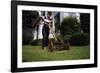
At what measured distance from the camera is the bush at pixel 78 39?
1.78 meters

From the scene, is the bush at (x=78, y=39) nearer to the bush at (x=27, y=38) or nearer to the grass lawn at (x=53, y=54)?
the grass lawn at (x=53, y=54)

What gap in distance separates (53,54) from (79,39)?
0.29 meters

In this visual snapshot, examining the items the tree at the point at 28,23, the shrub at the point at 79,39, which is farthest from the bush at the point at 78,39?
the tree at the point at 28,23

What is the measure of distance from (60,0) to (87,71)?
27.5 inches

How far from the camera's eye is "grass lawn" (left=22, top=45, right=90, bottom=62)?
64.9 inches

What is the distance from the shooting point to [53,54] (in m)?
1.72

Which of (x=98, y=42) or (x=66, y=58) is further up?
(x=98, y=42)

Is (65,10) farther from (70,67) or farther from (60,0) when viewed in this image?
(70,67)

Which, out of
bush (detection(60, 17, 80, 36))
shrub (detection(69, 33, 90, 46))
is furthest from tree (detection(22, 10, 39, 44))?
shrub (detection(69, 33, 90, 46))

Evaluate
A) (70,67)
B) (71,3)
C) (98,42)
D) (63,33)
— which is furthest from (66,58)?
(71,3)

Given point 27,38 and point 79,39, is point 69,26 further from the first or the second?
point 27,38

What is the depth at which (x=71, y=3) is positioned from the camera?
1.78 m

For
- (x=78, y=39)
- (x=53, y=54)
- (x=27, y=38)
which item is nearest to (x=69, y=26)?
(x=78, y=39)

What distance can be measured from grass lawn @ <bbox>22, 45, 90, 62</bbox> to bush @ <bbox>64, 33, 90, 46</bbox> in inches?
1.5
